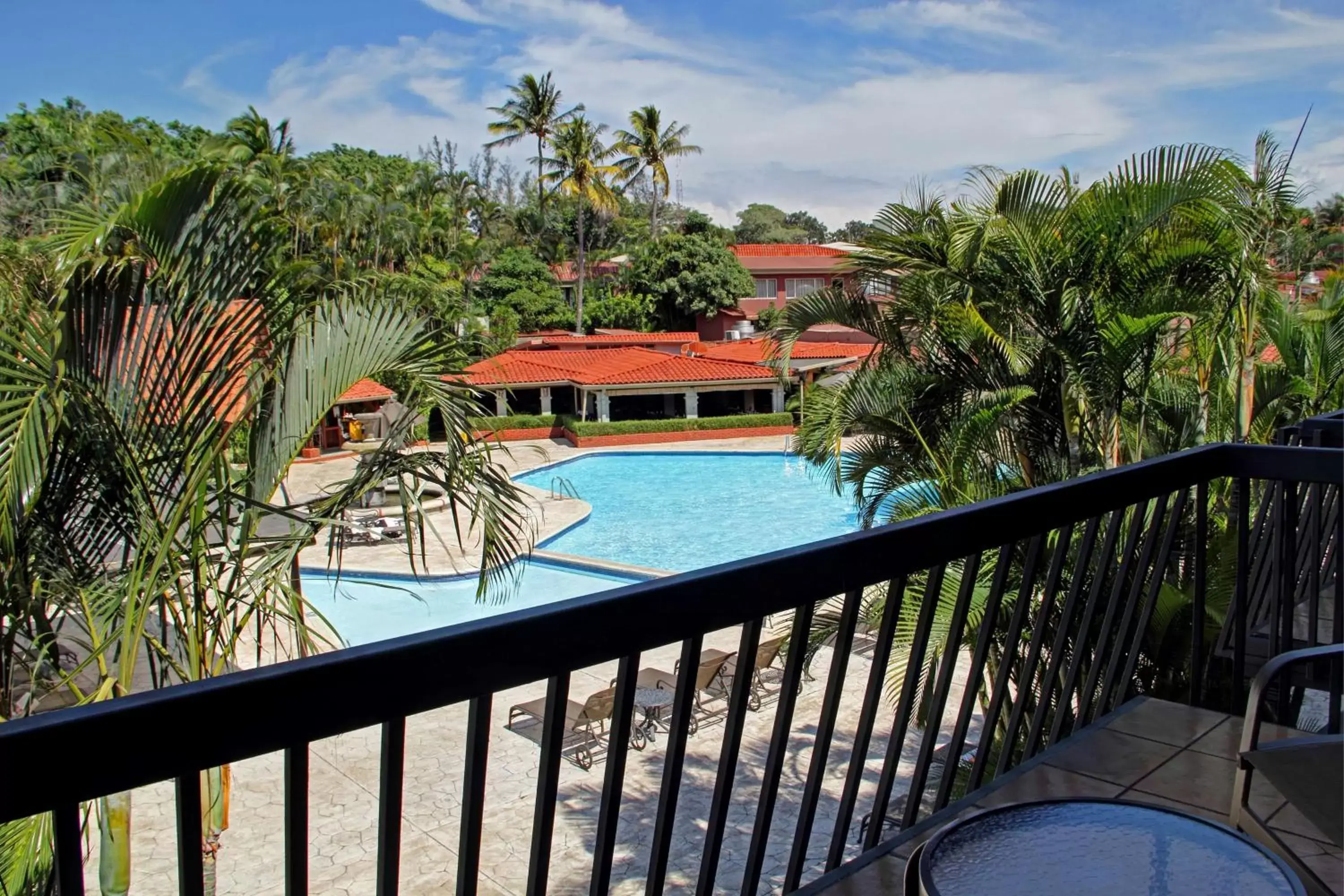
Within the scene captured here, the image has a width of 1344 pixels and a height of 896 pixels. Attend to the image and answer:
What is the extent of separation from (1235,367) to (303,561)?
50.0 ft

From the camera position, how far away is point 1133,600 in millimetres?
2801

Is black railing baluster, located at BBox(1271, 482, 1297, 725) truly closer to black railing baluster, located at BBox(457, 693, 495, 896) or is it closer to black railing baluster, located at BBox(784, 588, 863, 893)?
black railing baluster, located at BBox(784, 588, 863, 893)

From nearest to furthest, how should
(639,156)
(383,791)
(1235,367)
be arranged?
(383,791), (1235,367), (639,156)

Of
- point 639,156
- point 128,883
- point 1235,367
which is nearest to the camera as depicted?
point 128,883

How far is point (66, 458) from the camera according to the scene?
12.5 feet

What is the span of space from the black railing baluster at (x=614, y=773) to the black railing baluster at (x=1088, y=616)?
146 centimetres

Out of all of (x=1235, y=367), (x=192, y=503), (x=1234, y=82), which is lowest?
(x=192, y=503)

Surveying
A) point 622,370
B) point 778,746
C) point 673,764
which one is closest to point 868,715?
point 778,746

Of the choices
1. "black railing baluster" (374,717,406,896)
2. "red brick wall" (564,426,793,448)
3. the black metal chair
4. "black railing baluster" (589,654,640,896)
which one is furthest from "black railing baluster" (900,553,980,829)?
"red brick wall" (564,426,793,448)

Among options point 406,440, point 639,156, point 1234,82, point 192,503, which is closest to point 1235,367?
point 1234,82

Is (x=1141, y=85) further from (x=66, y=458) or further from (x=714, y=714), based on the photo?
(x=714, y=714)

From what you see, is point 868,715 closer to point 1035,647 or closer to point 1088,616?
point 1035,647

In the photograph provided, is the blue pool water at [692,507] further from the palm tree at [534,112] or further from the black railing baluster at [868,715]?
the palm tree at [534,112]

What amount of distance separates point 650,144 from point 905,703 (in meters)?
49.7
